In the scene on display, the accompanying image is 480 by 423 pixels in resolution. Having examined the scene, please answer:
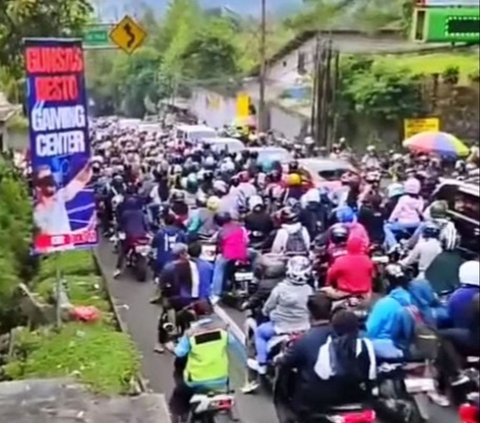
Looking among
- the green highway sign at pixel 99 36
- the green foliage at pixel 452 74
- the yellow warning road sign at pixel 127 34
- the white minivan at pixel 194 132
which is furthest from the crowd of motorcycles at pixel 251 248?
Answer: the yellow warning road sign at pixel 127 34

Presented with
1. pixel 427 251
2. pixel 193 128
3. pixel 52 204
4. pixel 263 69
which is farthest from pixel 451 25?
pixel 193 128

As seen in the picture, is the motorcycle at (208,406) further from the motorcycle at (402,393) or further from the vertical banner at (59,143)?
the vertical banner at (59,143)

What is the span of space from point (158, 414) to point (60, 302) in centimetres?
328

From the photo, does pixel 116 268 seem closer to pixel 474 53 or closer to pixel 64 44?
pixel 64 44

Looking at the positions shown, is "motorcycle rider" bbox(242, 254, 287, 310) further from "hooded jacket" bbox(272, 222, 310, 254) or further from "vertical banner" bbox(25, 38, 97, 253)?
"vertical banner" bbox(25, 38, 97, 253)

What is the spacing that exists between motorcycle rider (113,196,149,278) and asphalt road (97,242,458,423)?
38 cm

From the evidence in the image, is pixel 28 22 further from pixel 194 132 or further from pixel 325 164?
pixel 194 132

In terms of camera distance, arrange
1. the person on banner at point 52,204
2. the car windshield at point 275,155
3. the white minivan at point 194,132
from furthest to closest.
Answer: the white minivan at point 194,132
the car windshield at point 275,155
the person on banner at point 52,204

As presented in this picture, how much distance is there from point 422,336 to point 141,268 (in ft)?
31.9

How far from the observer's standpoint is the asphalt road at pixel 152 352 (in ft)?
29.6

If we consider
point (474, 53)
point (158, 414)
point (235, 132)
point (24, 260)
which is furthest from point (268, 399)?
point (235, 132)

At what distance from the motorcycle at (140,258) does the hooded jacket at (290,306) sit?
7589mm

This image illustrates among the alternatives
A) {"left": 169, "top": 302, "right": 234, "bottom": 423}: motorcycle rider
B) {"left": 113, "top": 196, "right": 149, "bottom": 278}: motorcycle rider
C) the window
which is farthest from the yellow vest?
{"left": 113, "top": 196, "right": 149, "bottom": 278}: motorcycle rider

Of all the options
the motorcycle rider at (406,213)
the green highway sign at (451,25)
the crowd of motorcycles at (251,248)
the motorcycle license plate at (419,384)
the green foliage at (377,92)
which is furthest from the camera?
the motorcycle rider at (406,213)
